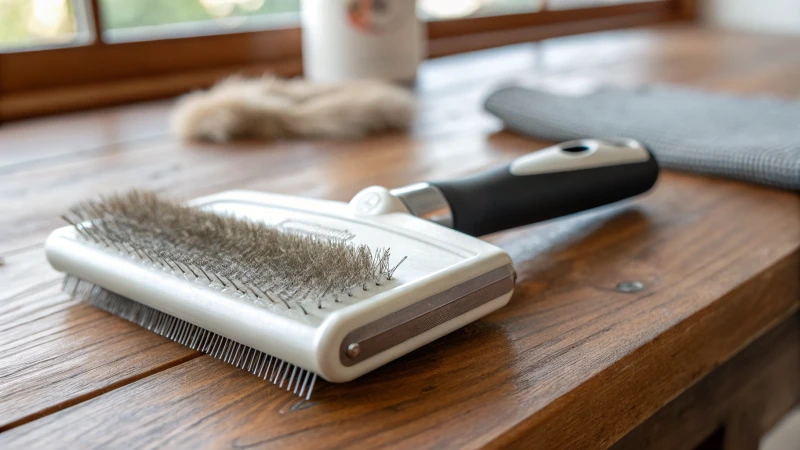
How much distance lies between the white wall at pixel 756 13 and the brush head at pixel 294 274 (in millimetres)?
1911

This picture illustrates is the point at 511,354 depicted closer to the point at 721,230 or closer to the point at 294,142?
the point at 721,230

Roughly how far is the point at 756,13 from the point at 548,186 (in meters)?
1.92

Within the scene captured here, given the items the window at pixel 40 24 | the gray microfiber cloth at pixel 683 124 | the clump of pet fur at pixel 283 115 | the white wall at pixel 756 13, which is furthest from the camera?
the white wall at pixel 756 13

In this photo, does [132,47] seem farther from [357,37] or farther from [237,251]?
[237,251]

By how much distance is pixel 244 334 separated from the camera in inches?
12.4

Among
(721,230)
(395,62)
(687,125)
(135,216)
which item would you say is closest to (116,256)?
(135,216)

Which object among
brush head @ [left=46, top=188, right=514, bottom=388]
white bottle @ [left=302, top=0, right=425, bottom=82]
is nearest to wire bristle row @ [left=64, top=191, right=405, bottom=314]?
brush head @ [left=46, top=188, right=514, bottom=388]

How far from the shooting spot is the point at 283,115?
796mm

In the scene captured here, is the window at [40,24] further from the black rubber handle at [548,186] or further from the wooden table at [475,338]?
the black rubber handle at [548,186]

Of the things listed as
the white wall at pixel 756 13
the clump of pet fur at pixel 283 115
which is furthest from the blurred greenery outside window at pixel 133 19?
the white wall at pixel 756 13

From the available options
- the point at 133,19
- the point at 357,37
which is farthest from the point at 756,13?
the point at 133,19

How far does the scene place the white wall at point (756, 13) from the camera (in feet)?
6.74

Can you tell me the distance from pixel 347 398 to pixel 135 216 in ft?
0.57

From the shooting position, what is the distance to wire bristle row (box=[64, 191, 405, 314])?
0.32 metres
